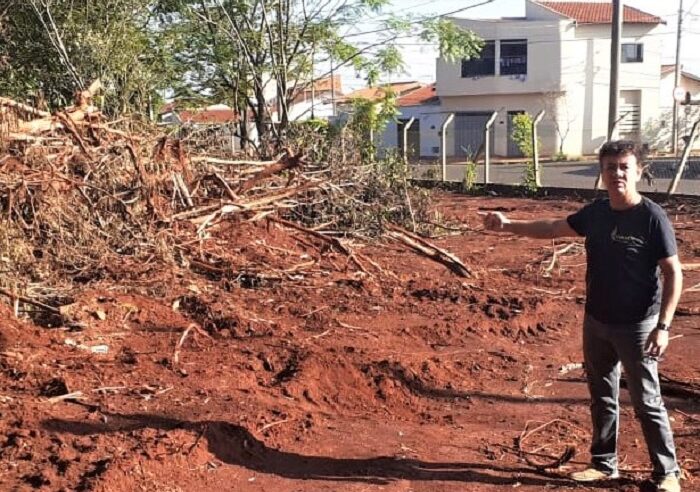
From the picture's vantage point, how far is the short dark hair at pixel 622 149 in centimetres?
347

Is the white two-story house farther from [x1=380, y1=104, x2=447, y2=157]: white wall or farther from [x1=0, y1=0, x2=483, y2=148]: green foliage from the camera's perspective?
[x1=0, y1=0, x2=483, y2=148]: green foliage

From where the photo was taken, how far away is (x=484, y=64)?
133 feet

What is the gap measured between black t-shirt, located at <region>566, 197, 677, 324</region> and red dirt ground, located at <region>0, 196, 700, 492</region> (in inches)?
32.4

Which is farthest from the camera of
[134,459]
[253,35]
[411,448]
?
[253,35]

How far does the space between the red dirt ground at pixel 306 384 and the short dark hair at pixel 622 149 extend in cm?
149

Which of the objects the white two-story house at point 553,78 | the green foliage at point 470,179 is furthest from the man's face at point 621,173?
the white two-story house at point 553,78

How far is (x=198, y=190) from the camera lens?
29.0ft

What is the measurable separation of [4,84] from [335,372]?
10761 mm

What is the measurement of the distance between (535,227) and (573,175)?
22.9m

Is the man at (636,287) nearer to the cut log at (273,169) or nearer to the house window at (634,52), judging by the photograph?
the cut log at (273,169)

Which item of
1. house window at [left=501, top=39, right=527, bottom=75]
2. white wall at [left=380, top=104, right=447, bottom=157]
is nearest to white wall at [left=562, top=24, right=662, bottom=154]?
house window at [left=501, top=39, right=527, bottom=75]

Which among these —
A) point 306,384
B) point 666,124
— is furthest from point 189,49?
point 666,124

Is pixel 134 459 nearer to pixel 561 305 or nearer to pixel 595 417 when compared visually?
pixel 595 417

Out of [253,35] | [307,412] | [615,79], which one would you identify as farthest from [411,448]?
[615,79]
